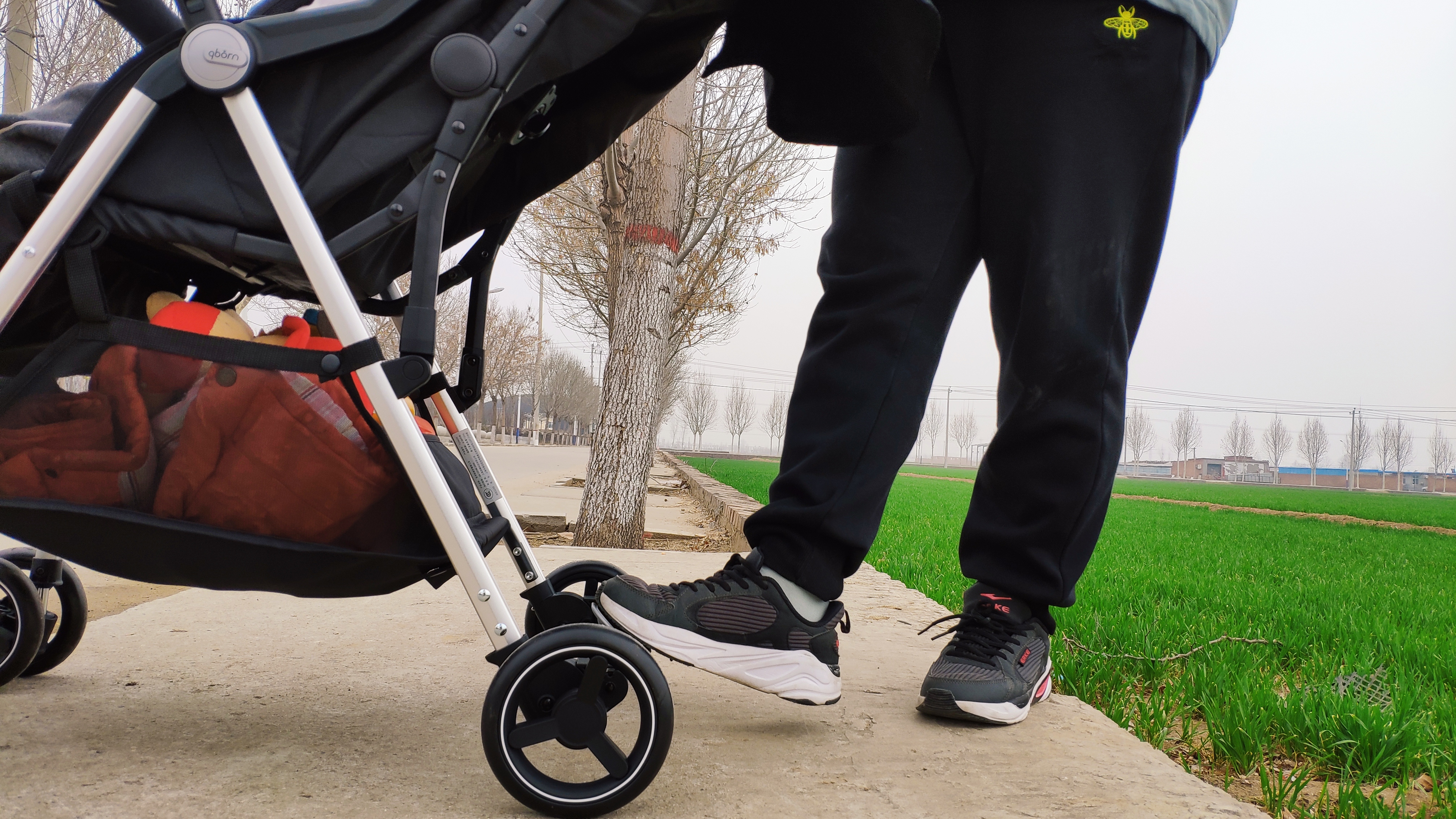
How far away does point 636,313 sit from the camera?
548 centimetres

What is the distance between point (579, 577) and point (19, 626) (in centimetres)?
97

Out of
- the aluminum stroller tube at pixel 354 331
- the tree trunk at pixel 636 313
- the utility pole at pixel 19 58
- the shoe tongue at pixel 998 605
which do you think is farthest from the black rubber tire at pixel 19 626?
the utility pole at pixel 19 58

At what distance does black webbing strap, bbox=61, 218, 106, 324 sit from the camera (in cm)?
113

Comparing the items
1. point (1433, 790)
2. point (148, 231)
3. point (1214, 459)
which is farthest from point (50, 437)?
point (1214, 459)

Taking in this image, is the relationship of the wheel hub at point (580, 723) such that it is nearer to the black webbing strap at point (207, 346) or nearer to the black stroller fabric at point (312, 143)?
the black webbing strap at point (207, 346)

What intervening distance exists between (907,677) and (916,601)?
36.1 inches

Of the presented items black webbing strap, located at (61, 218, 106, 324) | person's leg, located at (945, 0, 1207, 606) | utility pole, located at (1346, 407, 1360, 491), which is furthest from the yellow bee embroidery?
utility pole, located at (1346, 407, 1360, 491)

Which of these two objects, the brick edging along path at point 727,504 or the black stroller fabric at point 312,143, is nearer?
the black stroller fabric at point 312,143

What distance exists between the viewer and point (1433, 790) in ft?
3.99

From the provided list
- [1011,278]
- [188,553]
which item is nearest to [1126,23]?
[1011,278]

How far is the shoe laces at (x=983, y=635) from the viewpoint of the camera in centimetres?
163

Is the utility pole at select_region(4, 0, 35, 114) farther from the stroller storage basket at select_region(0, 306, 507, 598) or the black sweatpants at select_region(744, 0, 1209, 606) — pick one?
the black sweatpants at select_region(744, 0, 1209, 606)

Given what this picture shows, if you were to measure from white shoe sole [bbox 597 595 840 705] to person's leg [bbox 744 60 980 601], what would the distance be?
16 cm

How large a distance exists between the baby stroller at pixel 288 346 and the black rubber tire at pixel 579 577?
16.8 inches
